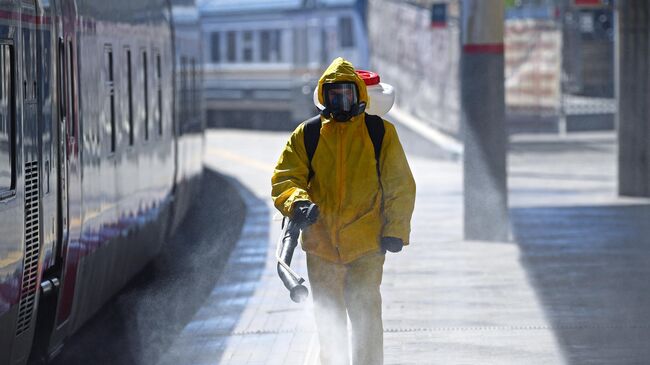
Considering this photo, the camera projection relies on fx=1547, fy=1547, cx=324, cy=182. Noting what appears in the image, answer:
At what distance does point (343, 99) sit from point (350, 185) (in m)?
0.41

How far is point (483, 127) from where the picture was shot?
15055mm

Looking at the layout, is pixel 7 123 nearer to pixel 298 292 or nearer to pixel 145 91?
pixel 298 292

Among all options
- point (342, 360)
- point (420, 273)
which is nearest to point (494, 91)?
point (420, 273)

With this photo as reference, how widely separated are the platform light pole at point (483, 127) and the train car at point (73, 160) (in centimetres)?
298

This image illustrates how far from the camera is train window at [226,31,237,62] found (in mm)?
41375

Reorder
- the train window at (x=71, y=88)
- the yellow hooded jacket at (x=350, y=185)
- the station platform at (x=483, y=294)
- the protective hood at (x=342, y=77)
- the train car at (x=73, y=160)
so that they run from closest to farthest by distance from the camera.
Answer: the protective hood at (x=342, y=77) → the yellow hooded jacket at (x=350, y=185) → the train car at (x=73, y=160) → the train window at (x=71, y=88) → the station platform at (x=483, y=294)

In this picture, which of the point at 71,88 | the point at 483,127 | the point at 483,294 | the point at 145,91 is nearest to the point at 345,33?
the point at 483,127

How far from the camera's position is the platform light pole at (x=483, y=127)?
14.9 meters

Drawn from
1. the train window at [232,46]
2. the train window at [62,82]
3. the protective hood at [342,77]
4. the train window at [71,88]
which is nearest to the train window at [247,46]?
the train window at [232,46]

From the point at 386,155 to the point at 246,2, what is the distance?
3421cm

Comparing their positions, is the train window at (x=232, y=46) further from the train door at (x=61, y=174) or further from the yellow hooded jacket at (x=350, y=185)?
the yellow hooded jacket at (x=350, y=185)

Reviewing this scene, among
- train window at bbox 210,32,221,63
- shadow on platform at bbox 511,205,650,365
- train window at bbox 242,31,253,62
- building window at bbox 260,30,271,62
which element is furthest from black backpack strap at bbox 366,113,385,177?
train window at bbox 210,32,221,63

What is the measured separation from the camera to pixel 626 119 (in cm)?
1903

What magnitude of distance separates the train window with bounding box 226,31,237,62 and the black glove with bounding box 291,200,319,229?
3480 cm
